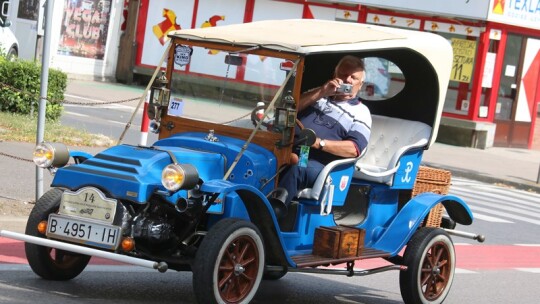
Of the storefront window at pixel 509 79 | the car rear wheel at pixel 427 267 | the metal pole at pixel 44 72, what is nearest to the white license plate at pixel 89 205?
the car rear wheel at pixel 427 267

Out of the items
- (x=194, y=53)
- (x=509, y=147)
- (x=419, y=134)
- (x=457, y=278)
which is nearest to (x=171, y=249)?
(x=194, y=53)

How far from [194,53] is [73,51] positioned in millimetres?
24461

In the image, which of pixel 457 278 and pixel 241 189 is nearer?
pixel 241 189

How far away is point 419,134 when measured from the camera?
944cm

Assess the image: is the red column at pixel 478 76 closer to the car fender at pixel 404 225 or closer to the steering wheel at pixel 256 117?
the car fender at pixel 404 225

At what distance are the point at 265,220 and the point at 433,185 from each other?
2.35 m

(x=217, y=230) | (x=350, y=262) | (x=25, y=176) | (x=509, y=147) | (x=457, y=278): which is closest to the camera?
(x=217, y=230)

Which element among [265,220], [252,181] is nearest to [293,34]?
[252,181]

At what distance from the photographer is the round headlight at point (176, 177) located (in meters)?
7.06

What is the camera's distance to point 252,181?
793 centimetres

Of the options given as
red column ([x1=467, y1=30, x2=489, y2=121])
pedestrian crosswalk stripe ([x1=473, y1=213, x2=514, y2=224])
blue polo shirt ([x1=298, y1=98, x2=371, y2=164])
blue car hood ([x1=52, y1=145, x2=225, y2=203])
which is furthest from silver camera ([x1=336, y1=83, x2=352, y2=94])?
red column ([x1=467, y1=30, x2=489, y2=121])

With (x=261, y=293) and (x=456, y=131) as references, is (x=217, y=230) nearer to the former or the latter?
(x=261, y=293)

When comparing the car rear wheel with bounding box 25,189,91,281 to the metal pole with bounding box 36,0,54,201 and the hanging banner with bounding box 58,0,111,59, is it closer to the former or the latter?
the metal pole with bounding box 36,0,54,201

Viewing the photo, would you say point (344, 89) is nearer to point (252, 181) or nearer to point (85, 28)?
point (252, 181)
